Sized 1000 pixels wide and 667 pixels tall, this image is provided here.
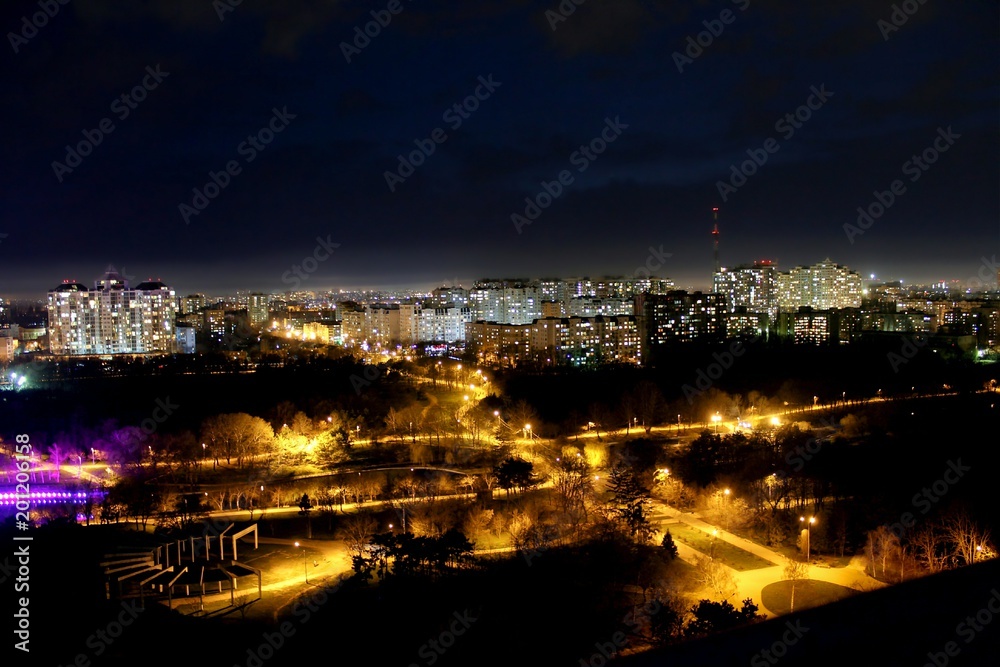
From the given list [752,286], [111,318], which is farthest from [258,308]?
[752,286]

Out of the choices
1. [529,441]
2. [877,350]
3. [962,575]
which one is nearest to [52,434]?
[529,441]

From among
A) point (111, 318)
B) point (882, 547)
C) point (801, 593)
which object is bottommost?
point (801, 593)

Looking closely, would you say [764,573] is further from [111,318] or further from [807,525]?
[111,318]

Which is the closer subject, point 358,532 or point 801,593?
point 801,593

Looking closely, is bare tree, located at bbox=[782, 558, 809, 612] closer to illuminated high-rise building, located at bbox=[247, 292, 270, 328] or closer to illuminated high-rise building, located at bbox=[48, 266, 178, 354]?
illuminated high-rise building, located at bbox=[48, 266, 178, 354]

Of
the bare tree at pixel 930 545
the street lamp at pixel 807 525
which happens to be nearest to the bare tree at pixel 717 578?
the street lamp at pixel 807 525

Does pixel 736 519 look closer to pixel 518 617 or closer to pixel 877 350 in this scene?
pixel 518 617

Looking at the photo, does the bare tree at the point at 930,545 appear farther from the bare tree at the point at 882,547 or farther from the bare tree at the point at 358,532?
the bare tree at the point at 358,532

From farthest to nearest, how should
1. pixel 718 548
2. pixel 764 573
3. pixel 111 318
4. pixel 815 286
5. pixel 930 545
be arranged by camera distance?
pixel 815 286 → pixel 111 318 → pixel 718 548 → pixel 764 573 → pixel 930 545
